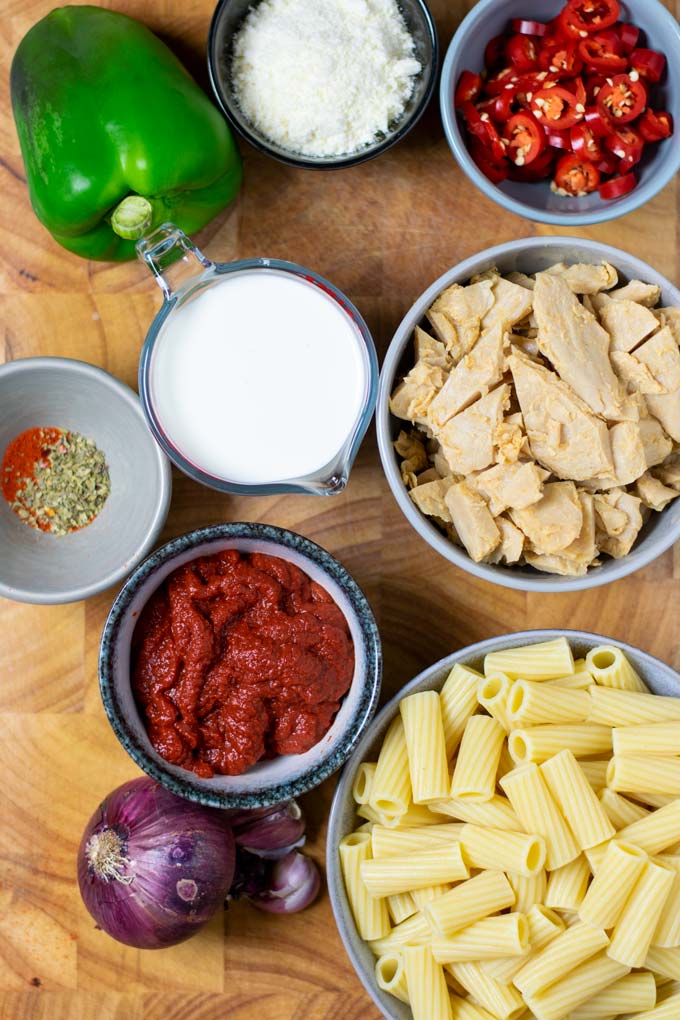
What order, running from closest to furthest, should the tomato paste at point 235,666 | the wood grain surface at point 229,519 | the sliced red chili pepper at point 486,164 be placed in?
the tomato paste at point 235,666
the sliced red chili pepper at point 486,164
the wood grain surface at point 229,519

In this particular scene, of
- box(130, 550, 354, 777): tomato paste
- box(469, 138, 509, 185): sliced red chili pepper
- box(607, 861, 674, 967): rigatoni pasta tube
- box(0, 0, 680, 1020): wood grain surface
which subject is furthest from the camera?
box(0, 0, 680, 1020): wood grain surface

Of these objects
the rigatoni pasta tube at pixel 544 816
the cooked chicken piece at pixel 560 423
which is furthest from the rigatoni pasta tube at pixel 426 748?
the cooked chicken piece at pixel 560 423

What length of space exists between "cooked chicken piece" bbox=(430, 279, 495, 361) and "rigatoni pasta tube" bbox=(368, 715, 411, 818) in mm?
722

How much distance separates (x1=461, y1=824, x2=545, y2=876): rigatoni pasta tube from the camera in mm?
1665

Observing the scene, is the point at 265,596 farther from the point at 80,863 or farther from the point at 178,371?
the point at 80,863

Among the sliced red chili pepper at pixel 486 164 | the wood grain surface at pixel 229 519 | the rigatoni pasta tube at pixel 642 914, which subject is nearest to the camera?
the rigatoni pasta tube at pixel 642 914

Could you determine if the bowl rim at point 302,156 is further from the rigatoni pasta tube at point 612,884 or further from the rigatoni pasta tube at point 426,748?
the rigatoni pasta tube at point 612,884

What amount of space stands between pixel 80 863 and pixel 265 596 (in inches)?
24.8

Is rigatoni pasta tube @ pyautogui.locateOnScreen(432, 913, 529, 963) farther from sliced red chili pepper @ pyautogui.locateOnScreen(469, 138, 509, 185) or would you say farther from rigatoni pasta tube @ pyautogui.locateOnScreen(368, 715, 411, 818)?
sliced red chili pepper @ pyautogui.locateOnScreen(469, 138, 509, 185)

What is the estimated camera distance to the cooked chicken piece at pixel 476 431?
1.66m

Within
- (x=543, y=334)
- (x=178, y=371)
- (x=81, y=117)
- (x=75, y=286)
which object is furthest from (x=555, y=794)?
(x=81, y=117)

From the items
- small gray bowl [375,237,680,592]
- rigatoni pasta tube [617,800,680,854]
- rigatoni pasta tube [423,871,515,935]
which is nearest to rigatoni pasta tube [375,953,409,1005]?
rigatoni pasta tube [423,871,515,935]

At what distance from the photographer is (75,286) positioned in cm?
198

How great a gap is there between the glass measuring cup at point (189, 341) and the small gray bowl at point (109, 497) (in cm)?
7
